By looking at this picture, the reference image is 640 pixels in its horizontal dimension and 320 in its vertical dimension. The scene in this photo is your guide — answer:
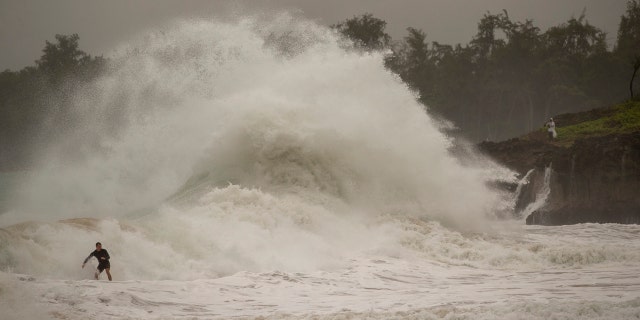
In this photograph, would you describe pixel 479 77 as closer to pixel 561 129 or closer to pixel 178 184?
pixel 561 129

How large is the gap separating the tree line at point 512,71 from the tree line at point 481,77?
0.09 m

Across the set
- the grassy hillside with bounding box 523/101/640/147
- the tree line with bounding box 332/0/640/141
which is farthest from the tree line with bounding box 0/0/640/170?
the grassy hillside with bounding box 523/101/640/147

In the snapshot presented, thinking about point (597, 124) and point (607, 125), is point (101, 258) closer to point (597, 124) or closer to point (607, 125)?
point (607, 125)

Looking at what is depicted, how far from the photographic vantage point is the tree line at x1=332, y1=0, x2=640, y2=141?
2213 inches

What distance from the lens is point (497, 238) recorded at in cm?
1639

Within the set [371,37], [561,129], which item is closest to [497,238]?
[561,129]

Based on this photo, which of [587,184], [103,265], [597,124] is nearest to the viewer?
[103,265]

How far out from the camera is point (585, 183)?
22.2 m

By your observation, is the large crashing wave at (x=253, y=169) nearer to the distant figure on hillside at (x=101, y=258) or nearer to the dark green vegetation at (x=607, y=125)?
the distant figure on hillside at (x=101, y=258)

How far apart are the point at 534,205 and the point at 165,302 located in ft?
56.3

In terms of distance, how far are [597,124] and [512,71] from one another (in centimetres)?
3343

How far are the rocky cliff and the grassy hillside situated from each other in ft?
8.99

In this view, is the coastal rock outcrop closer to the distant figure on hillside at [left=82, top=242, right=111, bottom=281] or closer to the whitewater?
the whitewater

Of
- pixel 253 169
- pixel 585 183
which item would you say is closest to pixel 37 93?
pixel 253 169
